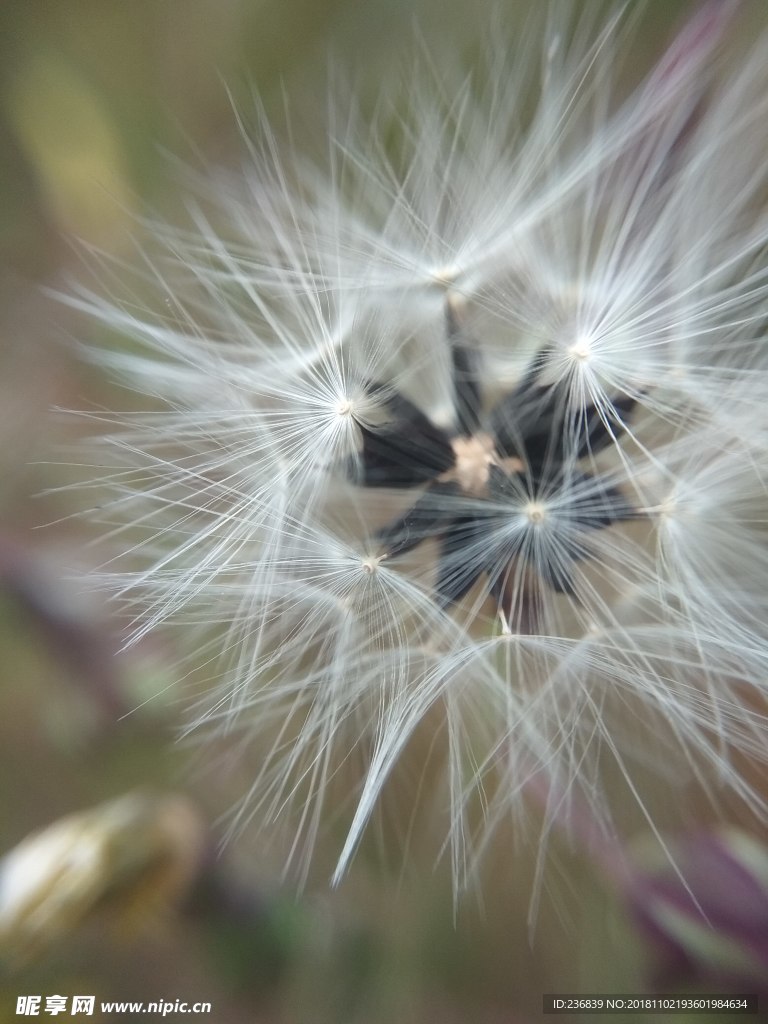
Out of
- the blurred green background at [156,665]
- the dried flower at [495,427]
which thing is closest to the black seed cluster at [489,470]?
the dried flower at [495,427]

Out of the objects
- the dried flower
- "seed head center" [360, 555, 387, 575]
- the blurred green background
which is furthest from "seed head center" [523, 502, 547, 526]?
the blurred green background

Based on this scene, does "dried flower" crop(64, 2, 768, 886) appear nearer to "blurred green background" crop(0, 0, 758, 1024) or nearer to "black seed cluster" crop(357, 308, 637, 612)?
"black seed cluster" crop(357, 308, 637, 612)

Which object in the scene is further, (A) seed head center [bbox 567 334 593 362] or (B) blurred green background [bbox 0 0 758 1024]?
(B) blurred green background [bbox 0 0 758 1024]

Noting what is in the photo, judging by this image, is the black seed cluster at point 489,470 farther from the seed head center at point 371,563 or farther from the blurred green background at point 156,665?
the blurred green background at point 156,665

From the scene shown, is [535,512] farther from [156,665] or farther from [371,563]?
[156,665]

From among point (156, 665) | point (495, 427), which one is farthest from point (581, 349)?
point (156, 665)

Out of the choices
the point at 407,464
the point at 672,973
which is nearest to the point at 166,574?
the point at 407,464

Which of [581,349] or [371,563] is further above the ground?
[581,349]

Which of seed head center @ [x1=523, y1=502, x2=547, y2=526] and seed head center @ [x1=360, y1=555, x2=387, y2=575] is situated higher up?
seed head center @ [x1=523, y1=502, x2=547, y2=526]
